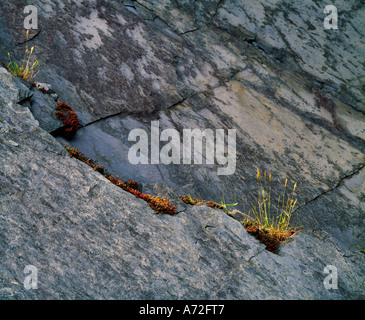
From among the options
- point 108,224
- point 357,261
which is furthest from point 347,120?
point 108,224

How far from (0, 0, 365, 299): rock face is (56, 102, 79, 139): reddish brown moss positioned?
23 cm

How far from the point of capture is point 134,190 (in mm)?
7297

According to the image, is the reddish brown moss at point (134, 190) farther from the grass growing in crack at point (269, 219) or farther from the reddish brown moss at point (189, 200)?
the grass growing in crack at point (269, 219)

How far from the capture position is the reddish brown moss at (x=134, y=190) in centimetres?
706

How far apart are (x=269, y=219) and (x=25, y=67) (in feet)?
24.4

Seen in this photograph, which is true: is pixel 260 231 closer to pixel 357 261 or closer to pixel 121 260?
pixel 357 261

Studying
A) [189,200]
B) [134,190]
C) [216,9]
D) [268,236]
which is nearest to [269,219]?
[268,236]

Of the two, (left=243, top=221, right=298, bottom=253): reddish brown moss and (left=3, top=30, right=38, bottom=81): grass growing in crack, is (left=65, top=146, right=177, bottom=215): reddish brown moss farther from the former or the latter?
(left=3, top=30, right=38, bottom=81): grass growing in crack

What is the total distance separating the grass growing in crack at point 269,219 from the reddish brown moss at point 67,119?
4.50 meters

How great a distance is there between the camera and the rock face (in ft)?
19.3

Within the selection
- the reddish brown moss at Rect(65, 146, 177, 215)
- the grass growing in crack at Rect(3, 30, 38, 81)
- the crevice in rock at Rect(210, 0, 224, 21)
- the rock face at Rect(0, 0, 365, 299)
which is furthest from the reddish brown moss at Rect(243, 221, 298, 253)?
the crevice in rock at Rect(210, 0, 224, 21)

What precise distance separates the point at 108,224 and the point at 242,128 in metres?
5.52

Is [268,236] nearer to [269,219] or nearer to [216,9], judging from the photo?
[269,219]

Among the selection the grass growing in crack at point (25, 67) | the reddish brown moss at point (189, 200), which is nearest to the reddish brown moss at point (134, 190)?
the reddish brown moss at point (189, 200)
